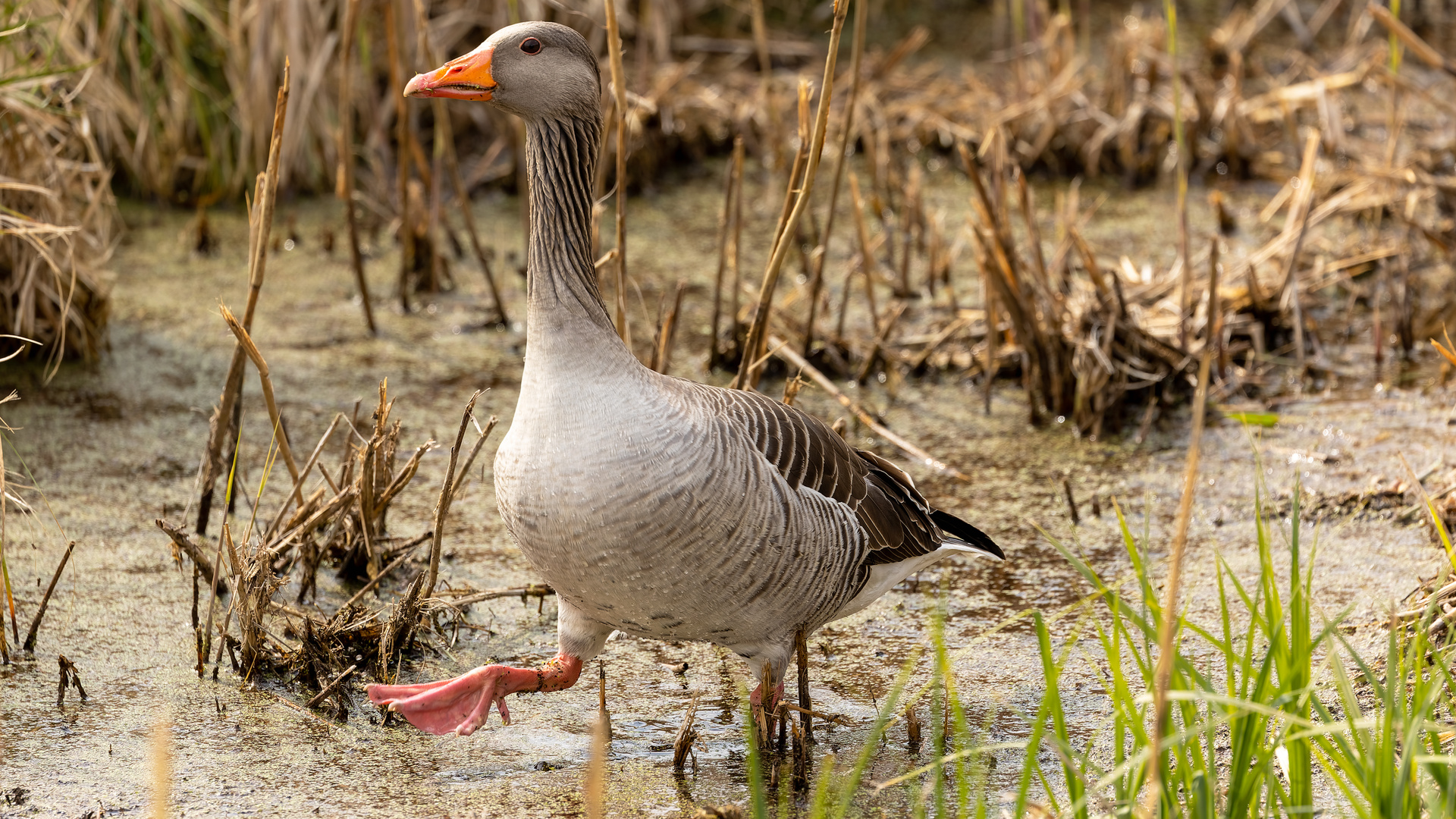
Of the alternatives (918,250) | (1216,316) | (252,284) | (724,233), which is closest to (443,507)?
(252,284)

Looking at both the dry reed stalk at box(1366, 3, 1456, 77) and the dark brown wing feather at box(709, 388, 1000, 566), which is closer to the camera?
the dark brown wing feather at box(709, 388, 1000, 566)

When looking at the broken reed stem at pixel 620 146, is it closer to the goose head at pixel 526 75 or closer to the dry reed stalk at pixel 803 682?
the goose head at pixel 526 75

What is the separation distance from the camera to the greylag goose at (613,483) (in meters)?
2.91

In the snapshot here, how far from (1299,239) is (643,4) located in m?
3.97

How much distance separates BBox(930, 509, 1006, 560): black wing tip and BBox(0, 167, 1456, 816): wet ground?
266 mm

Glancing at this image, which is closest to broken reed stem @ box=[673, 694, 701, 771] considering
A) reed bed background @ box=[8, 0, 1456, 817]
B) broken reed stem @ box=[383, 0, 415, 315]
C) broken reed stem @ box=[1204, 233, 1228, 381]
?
reed bed background @ box=[8, 0, 1456, 817]

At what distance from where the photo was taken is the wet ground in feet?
10.3

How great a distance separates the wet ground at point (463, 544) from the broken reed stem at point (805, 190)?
32 centimetres

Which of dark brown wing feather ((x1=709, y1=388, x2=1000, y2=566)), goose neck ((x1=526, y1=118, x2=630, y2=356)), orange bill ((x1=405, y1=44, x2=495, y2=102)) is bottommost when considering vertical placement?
dark brown wing feather ((x1=709, y1=388, x2=1000, y2=566))

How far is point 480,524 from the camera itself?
14.7 ft

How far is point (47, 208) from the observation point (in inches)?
198

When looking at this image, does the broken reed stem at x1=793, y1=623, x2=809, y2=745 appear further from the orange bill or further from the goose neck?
the orange bill

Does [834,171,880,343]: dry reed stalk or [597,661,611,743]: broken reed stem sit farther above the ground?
[834,171,880,343]: dry reed stalk

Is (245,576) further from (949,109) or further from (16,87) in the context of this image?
(949,109)
